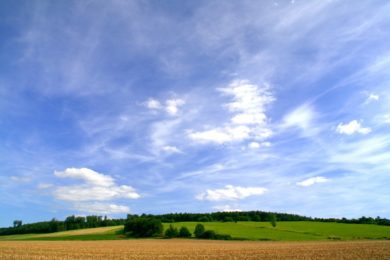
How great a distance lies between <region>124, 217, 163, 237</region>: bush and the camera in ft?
317

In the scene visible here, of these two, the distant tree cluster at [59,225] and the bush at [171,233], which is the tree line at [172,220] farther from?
Result: the bush at [171,233]

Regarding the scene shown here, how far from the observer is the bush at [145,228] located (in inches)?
3804

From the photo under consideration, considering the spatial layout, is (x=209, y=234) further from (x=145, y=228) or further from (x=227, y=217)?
(x=227, y=217)

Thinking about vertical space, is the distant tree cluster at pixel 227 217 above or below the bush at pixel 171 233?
above

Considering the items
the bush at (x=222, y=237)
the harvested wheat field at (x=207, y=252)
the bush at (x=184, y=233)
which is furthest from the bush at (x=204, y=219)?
the harvested wheat field at (x=207, y=252)

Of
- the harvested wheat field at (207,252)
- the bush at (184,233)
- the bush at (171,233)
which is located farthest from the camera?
the bush at (171,233)

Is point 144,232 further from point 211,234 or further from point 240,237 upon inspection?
point 240,237

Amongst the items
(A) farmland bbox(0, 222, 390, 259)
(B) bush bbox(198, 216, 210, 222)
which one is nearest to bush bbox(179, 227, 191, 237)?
(A) farmland bbox(0, 222, 390, 259)

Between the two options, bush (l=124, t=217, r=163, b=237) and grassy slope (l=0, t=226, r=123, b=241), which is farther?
bush (l=124, t=217, r=163, b=237)

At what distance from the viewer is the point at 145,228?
98.1m

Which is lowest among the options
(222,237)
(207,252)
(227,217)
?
(222,237)

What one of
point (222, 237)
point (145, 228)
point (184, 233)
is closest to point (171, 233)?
point (184, 233)

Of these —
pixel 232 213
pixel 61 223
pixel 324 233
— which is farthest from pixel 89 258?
pixel 232 213

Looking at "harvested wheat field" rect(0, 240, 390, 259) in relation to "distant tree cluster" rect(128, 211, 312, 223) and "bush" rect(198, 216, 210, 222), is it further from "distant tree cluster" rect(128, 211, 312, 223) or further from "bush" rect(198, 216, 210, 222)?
"distant tree cluster" rect(128, 211, 312, 223)
